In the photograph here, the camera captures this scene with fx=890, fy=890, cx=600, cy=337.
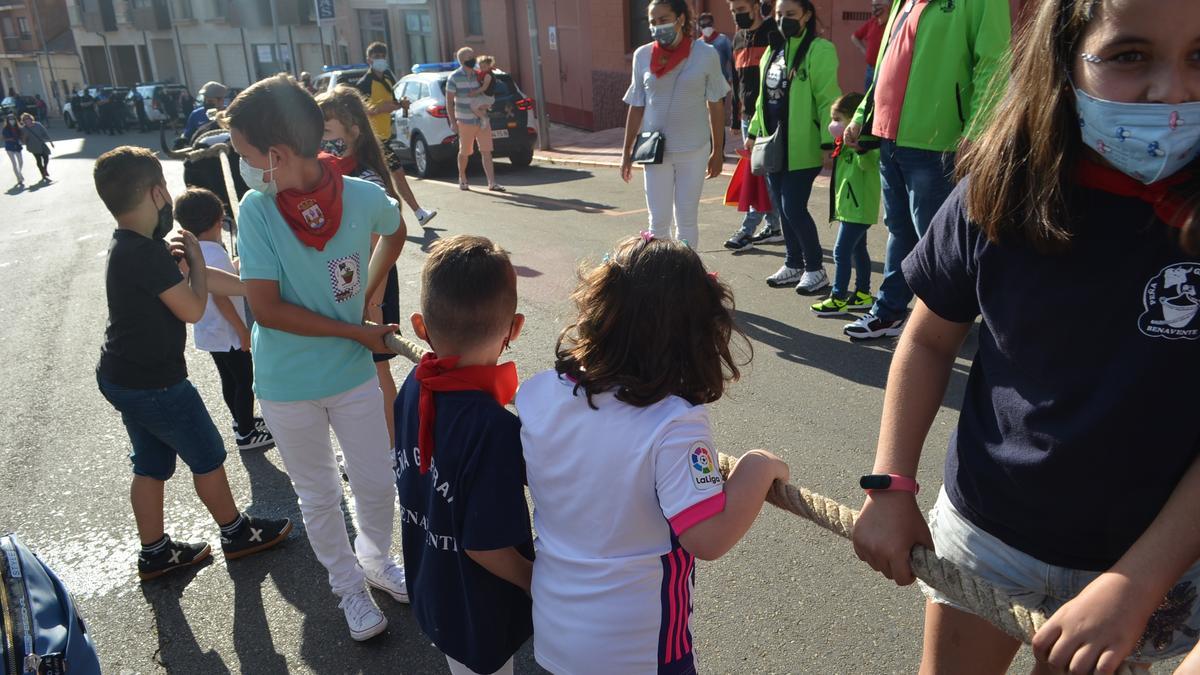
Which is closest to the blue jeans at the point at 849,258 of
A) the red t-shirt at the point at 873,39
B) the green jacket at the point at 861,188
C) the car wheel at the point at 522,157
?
the green jacket at the point at 861,188

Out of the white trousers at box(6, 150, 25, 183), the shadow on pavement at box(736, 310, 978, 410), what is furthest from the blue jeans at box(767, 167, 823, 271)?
the white trousers at box(6, 150, 25, 183)

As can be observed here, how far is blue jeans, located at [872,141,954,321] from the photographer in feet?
15.2

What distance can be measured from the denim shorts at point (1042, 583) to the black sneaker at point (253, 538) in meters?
2.86

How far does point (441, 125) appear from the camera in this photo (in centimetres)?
1370

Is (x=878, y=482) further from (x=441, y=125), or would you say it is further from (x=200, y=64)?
(x=200, y=64)

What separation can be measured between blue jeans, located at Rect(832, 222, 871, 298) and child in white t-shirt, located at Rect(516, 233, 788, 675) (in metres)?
4.31

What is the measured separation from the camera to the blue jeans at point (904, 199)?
15.2 feet

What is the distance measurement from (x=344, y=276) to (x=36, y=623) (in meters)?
1.35

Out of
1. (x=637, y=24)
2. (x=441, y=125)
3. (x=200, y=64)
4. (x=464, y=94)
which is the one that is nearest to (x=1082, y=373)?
(x=464, y=94)

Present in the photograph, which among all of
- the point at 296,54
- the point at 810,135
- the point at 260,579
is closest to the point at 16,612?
the point at 260,579

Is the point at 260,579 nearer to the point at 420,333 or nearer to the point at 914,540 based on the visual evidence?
the point at 420,333

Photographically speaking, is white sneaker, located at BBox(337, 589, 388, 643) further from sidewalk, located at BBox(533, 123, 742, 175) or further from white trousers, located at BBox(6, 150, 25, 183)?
white trousers, located at BBox(6, 150, 25, 183)

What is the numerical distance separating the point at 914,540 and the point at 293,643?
2.36 meters

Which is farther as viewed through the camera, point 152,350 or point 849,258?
point 849,258
